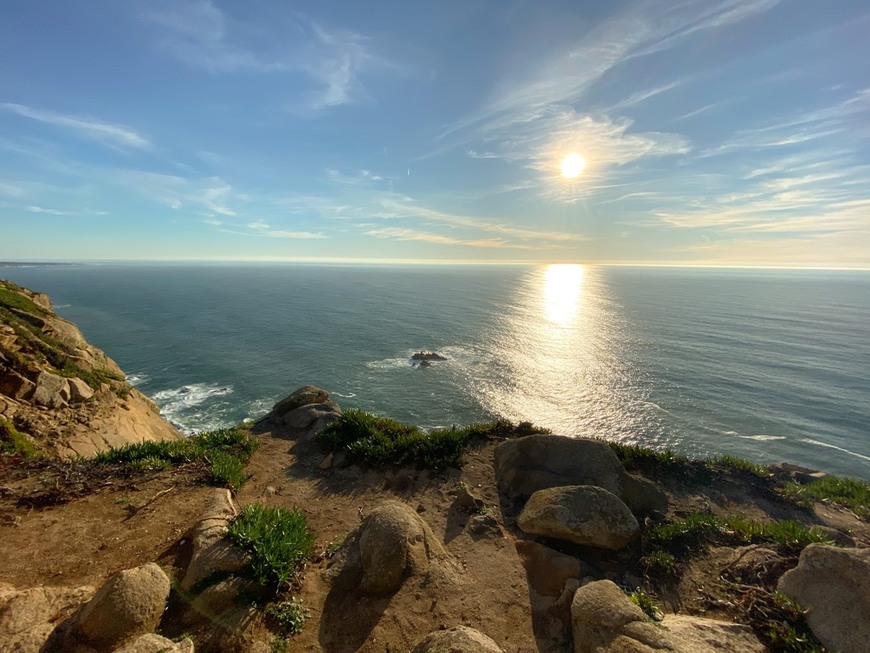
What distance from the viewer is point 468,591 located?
757cm

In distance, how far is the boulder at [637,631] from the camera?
5633 millimetres

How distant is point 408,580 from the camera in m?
7.51

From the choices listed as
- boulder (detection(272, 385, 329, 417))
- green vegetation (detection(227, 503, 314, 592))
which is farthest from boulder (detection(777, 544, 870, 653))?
boulder (detection(272, 385, 329, 417))

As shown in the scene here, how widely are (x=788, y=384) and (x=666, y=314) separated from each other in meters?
56.0

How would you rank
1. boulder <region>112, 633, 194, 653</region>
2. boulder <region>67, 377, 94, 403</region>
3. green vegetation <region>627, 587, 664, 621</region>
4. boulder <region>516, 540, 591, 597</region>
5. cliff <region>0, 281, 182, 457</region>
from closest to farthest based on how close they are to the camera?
1. boulder <region>112, 633, 194, 653</region>
2. green vegetation <region>627, 587, 664, 621</region>
3. boulder <region>516, 540, 591, 597</region>
4. cliff <region>0, 281, 182, 457</region>
5. boulder <region>67, 377, 94, 403</region>

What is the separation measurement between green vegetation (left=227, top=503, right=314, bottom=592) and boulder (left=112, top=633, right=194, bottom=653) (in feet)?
4.93

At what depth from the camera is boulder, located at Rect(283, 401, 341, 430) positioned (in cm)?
1705

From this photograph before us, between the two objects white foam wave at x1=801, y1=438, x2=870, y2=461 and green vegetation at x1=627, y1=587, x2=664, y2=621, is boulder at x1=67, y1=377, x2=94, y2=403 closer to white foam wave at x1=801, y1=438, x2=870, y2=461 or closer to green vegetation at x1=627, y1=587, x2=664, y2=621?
green vegetation at x1=627, y1=587, x2=664, y2=621

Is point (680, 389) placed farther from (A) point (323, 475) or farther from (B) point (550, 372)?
(A) point (323, 475)

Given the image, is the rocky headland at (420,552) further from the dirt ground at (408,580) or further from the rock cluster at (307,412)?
the rock cluster at (307,412)

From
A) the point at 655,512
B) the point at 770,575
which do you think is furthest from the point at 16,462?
the point at 770,575

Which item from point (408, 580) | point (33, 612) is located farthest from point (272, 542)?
point (33, 612)

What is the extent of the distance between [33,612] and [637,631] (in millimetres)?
9494

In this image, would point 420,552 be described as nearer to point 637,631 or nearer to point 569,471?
point 637,631
